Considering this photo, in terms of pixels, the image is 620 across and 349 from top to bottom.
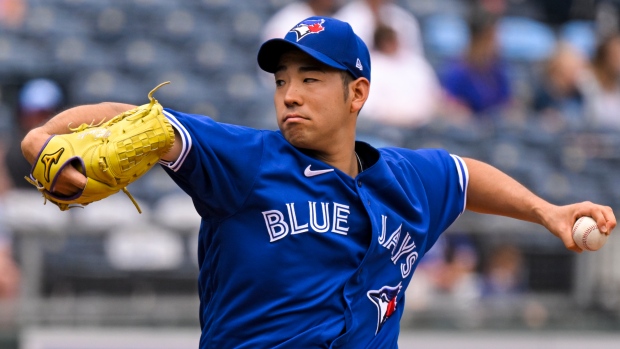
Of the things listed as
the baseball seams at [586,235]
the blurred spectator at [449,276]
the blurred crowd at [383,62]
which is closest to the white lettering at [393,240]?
the baseball seams at [586,235]

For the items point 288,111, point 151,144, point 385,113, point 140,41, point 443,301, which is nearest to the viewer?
point 151,144

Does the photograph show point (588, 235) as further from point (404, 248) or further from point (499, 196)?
point (404, 248)

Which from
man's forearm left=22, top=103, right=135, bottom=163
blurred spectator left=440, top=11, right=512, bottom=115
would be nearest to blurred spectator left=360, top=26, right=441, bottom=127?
blurred spectator left=440, top=11, right=512, bottom=115

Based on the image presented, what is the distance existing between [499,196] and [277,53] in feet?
3.19

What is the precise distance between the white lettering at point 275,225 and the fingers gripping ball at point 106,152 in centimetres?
39

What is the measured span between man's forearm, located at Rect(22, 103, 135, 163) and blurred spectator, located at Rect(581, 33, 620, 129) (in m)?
6.86

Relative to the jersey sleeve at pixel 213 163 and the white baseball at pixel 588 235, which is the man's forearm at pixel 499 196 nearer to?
the white baseball at pixel 588 235

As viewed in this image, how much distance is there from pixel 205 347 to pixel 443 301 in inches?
147

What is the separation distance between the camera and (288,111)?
301 centimetres

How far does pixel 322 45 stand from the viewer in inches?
118

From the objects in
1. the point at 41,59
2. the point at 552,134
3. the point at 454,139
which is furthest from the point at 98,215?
the point at 552,134

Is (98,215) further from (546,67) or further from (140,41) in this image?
Result: (546,67)

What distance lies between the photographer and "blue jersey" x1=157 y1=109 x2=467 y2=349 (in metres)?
2.83

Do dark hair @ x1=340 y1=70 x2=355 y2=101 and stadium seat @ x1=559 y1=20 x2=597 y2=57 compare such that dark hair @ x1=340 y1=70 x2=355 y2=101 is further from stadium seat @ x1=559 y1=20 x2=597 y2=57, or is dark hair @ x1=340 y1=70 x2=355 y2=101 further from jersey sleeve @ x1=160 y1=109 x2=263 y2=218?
stadium seat @ x1=559 y1=20 x2=597 y2=57
